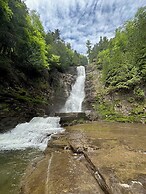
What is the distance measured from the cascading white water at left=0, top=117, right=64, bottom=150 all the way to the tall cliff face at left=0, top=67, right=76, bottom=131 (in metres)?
0.89

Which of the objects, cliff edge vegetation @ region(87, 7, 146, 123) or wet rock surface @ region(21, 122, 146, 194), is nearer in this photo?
wet rock surface @ region(21, 122, 146, 194)

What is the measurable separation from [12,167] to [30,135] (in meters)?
4.35

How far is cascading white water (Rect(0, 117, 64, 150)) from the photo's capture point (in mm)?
8867

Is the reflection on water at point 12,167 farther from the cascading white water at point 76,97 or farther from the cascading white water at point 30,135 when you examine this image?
the cascading white water at point 76,97

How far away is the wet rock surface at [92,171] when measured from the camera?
11.3 feet

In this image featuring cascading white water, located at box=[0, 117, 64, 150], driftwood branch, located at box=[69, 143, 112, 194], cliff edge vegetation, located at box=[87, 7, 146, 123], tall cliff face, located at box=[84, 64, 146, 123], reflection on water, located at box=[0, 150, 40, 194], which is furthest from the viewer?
tall cliff face, located at box=[84, 64, 146, 123]

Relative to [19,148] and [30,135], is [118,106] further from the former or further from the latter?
[19,148]

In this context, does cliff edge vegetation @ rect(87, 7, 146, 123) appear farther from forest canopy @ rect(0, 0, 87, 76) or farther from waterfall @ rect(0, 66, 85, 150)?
forest canopy @ rect(0, 0, 87, 76)

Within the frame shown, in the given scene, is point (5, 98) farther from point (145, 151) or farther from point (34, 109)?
point (145, 151)

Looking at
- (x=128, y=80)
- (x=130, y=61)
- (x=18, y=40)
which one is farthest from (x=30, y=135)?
(x=130, y=61)

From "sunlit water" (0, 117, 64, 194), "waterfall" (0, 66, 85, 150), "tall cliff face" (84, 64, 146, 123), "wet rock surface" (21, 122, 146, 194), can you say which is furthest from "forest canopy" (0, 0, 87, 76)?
"wet rock surface" (21, 122, 146, 194)

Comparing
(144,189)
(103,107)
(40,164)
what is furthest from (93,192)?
(103,107)

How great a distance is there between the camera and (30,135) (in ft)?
33.8

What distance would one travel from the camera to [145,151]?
5.48 m
